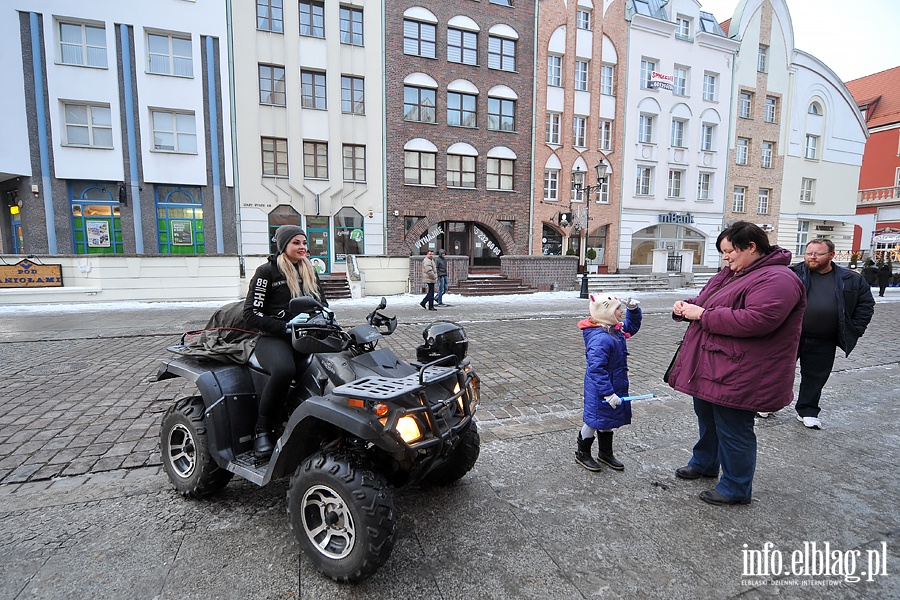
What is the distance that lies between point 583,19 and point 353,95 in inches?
563

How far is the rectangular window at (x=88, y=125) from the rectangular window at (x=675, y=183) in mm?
30464

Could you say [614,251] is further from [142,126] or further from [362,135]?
[142,126]

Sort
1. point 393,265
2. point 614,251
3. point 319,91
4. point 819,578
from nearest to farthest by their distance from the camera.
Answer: point 819,578 → point 393,265 → point 319,91 → point 614,251

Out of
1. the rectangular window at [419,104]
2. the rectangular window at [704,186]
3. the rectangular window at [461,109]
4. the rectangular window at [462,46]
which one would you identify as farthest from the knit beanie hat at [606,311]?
the rectangular window at [704,186]

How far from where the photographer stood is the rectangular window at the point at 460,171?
2362 centimetres

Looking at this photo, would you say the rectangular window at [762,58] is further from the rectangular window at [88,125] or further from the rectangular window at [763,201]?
the rectangular window at [88,125]

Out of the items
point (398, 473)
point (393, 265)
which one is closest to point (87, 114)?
point (393, 265)

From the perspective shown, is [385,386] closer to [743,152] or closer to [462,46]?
[462,46]

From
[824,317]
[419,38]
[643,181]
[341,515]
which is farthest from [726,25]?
[341,515]

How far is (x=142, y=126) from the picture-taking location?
62.1 ft

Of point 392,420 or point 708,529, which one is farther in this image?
point 708,529

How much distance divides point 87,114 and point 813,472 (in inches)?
1000

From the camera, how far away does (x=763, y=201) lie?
103 feet

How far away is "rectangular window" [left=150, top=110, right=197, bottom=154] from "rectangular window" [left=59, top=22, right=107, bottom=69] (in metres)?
2.74
